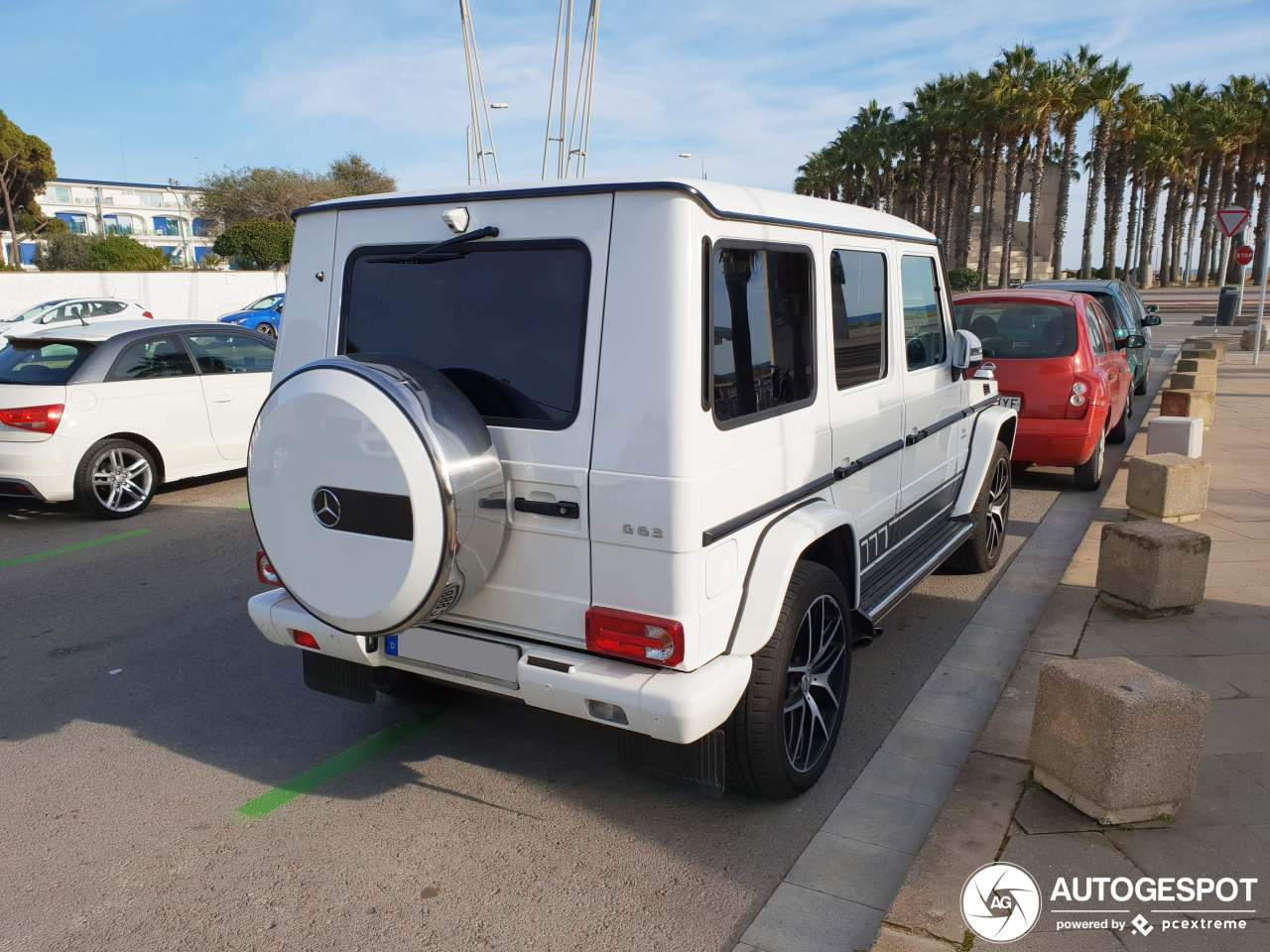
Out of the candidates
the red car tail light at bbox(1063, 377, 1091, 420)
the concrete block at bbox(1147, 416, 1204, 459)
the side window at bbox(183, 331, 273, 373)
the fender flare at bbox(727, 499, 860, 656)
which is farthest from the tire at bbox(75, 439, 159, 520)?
the concrete block at bbox(1147, 416, 1204, 459)

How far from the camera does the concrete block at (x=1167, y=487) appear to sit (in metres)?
6.66

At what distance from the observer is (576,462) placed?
2934mm

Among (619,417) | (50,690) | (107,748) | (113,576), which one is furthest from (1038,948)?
(113,576)

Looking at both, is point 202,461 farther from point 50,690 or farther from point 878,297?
point 878,297

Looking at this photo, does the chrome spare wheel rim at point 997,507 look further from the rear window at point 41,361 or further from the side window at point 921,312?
the rear window at point 41,361

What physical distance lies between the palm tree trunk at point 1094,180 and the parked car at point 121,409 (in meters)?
46.6

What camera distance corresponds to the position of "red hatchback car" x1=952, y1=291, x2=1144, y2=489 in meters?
7.91

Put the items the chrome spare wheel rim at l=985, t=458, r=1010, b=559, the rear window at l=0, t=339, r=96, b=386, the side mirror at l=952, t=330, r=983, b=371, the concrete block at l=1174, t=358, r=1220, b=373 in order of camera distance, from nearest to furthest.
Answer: the side mirror at l=952, t=330, r=983, b=371 → the chrome spare wheel rim at l=985, t=458, r=1010, b=559 → the rear window at l=0, t=339, r=96, b=386 → the concrete block at l=1174, t=358, r=1220, b=373

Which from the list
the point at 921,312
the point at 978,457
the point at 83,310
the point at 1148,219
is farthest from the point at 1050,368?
the point at 1148,219

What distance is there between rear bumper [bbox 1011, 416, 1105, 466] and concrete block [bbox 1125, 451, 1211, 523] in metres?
0.99

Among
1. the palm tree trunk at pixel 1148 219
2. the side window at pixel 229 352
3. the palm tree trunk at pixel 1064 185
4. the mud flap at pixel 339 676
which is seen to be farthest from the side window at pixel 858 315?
the palm tree trunk at pixel 1148 219

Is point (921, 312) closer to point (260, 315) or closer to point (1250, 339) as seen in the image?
point (1250, 339)

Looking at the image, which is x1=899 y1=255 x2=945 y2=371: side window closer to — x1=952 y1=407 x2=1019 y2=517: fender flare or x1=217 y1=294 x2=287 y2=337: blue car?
x1=952 y1=407 x2=1019 y2=517: fender flare

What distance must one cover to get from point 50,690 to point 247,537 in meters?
2.66
